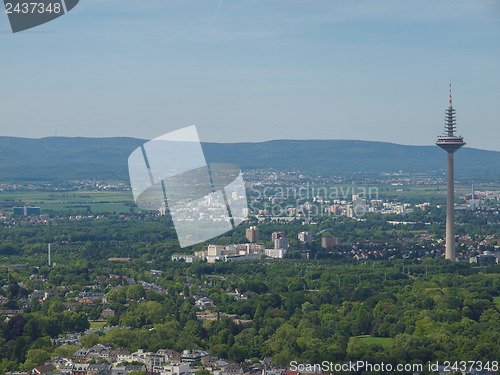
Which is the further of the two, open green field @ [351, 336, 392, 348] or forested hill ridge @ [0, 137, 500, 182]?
forested hill ridge @ [0, 137, 500, 182]

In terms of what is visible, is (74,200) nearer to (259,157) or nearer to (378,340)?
(259,157)

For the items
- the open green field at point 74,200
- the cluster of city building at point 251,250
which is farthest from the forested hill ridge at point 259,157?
the cluster of city building at point 251,250

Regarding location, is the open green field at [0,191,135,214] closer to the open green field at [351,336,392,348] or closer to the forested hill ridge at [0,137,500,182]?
the forested hill ridge at [0,137,500,182]

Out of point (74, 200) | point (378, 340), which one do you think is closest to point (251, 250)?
point (378, 340)

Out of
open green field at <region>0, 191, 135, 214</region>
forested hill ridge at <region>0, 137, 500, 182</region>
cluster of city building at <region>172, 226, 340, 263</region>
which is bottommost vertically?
cluster of city building at <region>172, 226, 340, 263</region>

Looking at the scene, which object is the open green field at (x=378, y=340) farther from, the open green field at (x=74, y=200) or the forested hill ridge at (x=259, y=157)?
the forested hill ridge at (x=259, y=157)

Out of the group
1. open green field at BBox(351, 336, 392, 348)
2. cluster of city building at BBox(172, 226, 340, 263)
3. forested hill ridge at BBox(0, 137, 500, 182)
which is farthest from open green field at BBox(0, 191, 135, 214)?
open green field at BBox(351, 336, 392, 348)

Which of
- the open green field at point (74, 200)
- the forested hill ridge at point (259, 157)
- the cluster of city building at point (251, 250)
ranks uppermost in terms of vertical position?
the forested hill ridge at point (259, 157)
